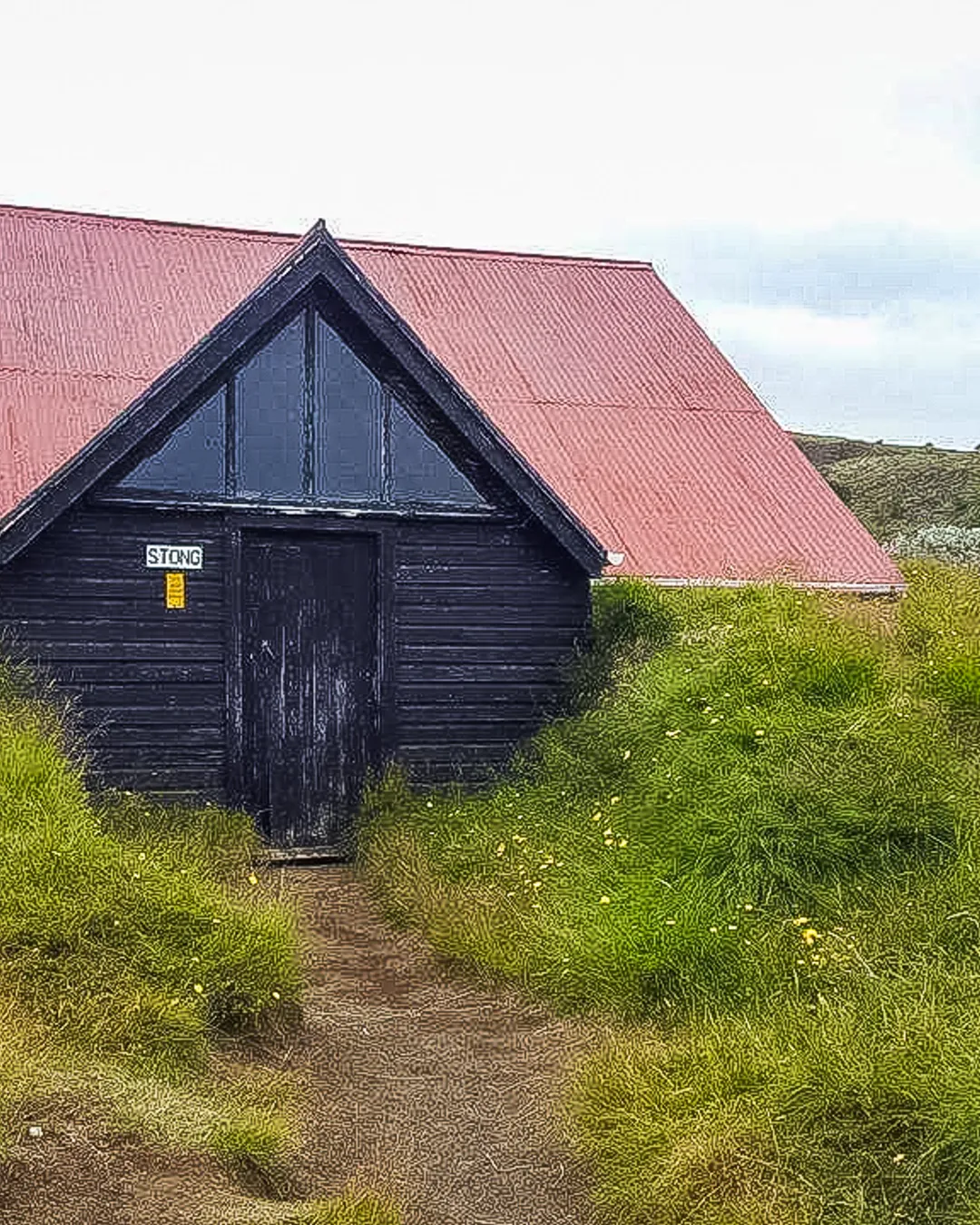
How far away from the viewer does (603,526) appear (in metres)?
14.1

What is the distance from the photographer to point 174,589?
35.0ft

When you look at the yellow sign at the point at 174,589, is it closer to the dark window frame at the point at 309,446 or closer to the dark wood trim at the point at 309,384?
the dark window frame at the point at 309,446

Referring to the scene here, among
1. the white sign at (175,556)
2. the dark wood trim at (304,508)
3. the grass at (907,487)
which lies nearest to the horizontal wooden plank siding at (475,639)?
the dark wood trim at (304,508)

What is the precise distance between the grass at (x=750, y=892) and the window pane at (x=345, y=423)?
236cm

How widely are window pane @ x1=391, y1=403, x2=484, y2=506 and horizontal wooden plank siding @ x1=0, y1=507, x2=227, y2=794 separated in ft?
4.94

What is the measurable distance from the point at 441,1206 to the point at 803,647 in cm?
503

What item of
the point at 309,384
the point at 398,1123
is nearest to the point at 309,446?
the point at 309,384

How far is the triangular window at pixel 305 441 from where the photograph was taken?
34.7 ft

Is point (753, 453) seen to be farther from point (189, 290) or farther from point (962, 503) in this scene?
point (962, 503)

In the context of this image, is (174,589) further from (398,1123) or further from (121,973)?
(398,1123)

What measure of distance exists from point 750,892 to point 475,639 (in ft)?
16.0

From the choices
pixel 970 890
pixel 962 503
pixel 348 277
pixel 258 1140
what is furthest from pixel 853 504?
pixel 258 1140

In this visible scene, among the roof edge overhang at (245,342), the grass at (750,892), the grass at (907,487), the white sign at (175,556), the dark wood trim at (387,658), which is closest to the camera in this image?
the grass at (750,892)

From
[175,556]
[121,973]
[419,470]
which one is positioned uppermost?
[419,470]
